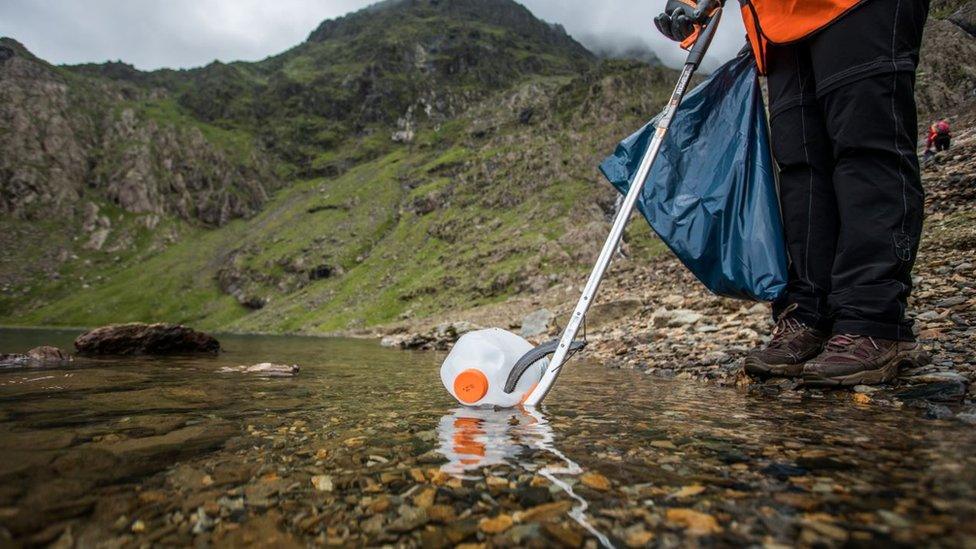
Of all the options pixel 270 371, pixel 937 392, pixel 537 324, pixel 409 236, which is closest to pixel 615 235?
pixel 937 392

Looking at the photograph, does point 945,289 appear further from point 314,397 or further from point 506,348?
point 314,397

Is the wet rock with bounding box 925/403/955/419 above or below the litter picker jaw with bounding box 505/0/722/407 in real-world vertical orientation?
below

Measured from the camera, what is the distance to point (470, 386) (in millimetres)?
3941

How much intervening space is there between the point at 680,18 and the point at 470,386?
150 inches

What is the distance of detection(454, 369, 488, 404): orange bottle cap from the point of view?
389 centimetres

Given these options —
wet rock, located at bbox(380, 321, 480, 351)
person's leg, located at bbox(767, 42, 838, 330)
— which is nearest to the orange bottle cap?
person's leg, located at bbox(767, 42, 838, 330)

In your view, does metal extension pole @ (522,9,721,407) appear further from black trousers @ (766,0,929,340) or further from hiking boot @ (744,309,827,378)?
hiking boot @ (744,309,827,378)

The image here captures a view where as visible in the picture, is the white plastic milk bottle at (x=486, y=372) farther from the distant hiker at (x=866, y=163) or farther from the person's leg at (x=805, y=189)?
the person's leg at (x=805, y=189)

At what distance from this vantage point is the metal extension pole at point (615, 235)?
3.55m

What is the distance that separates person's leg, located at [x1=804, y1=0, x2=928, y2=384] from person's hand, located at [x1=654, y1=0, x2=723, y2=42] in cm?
113

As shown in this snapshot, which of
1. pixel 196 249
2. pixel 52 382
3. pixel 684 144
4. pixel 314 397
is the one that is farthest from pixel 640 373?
pixel 196 249

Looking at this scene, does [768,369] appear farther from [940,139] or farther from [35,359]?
[940,139]

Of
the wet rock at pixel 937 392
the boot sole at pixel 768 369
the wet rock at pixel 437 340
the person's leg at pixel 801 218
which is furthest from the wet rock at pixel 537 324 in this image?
the wet rock at pixel 937 392

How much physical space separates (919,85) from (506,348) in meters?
56.3
